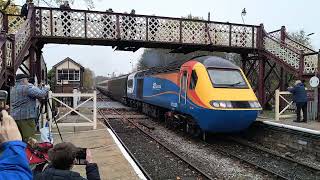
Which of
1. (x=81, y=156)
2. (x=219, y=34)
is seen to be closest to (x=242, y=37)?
(x=219, y=34)

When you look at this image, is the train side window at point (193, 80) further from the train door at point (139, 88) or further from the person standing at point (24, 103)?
the train door at point (139, 88)

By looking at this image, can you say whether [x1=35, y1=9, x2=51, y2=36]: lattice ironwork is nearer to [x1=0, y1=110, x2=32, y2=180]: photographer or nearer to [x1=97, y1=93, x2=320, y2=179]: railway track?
[x1=97, y1=93, x2=320, y2=179]: railway track

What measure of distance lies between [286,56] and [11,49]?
36.9 feet

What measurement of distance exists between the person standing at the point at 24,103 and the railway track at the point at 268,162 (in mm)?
5164

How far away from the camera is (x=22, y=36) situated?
45.0 feet

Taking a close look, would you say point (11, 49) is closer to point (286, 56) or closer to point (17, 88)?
point (17, 88)

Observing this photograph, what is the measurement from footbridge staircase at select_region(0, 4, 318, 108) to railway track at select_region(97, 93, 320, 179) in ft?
15.8

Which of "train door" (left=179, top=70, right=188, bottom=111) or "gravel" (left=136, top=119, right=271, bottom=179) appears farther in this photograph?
"train door" (left=179, top=70, right=188, bottom=111)

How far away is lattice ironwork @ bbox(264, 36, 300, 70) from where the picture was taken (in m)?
16.1

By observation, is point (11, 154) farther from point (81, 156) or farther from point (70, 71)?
point (70, 71)


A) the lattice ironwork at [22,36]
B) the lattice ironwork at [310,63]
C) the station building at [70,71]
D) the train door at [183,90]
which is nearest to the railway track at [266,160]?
the train door at [183,90]

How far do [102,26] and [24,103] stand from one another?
908cm

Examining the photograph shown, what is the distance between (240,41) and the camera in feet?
60.2

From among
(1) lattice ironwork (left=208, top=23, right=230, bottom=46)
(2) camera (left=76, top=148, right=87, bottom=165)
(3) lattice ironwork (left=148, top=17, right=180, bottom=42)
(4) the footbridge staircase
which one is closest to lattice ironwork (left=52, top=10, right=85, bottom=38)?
(4) the footbridge staircase
